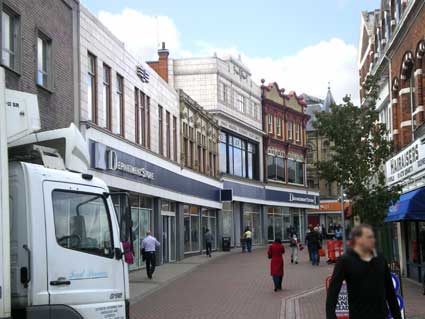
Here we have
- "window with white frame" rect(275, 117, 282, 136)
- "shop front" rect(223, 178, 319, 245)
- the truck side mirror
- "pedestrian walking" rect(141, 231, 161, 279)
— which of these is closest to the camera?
the truck side mirror

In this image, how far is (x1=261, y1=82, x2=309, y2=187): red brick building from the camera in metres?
56.2

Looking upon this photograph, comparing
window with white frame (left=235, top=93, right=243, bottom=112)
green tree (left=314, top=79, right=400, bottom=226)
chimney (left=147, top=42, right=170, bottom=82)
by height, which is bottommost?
green tree (left=314, top=79, right=400, bottom=226)

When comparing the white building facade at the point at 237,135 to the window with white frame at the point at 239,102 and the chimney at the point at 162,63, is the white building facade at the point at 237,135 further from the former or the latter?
the chimney at the point at 162,63

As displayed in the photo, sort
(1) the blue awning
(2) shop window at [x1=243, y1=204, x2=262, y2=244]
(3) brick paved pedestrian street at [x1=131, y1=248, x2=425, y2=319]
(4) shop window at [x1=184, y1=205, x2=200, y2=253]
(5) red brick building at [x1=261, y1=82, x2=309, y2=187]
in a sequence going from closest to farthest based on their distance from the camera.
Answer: (3) brick paved pedestrian street at [x1=131, y1=248, x2=425, y2=319] → (1) the blue awning → (4) shop window at [x1=184, y1=205, x2=200, y2=253] → (2) shop window at [x1=243, y1=204, x2=262, y2=244] → (5) red brick building at [x1=261, y1=82, x2=309, y2=187]

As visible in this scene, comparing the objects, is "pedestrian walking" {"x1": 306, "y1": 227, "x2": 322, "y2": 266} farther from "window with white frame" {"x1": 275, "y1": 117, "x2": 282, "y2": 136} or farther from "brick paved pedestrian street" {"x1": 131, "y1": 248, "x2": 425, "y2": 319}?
"window with white frame" {"x1": 275, "y1": 117, "x2": 282, "y2": 136}

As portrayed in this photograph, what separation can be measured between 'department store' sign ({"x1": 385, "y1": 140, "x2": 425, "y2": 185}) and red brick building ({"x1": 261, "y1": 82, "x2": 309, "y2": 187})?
104ft

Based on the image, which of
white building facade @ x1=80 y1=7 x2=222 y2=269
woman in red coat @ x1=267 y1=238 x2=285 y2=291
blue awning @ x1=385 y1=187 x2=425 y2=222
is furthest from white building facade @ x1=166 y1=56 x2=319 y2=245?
blue awning @ x1=385 y1=187 x2=425 y2=222

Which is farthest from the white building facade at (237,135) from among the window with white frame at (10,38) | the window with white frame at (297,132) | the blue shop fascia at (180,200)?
the window with white frame at (10,38)

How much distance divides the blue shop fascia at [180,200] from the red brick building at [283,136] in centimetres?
181

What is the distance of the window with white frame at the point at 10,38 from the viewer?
1573 centimetres

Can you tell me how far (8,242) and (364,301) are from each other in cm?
329

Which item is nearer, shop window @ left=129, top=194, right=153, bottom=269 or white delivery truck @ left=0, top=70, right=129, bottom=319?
white delivery truck @ left=0, top=70, right=129, bottom=319

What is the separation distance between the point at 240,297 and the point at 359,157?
512 centimetres

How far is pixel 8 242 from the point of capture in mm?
6527
